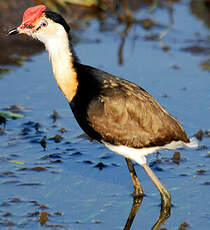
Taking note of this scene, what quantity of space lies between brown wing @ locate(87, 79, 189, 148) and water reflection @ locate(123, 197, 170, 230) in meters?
0.67

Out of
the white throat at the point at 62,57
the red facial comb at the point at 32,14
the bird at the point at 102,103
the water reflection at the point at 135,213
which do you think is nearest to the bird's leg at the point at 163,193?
the water reflection at the point at 135,213

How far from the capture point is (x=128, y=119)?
6.04m

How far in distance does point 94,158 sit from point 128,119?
132 centimetres

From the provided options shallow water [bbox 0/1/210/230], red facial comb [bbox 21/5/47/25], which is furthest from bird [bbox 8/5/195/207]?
shallow water [bbox 0/1/210/230]

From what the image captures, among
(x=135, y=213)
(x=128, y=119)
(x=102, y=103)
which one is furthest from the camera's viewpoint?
(x=135, y=213)

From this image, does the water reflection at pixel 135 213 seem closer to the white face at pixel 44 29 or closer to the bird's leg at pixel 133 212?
the bird's leg at pixel 133 212

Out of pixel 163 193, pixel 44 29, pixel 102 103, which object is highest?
pixel 44 29

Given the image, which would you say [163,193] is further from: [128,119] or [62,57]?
[62,57]

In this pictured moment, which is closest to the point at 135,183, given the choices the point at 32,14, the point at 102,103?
the point at 102,103

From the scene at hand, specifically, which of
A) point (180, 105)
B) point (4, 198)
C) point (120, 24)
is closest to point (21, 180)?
point (4, 198)

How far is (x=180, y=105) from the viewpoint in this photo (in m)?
8.57

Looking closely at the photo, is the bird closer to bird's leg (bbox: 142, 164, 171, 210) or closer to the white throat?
the white throat

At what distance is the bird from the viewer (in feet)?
19.5

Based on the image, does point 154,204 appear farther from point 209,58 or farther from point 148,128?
point 209,58
